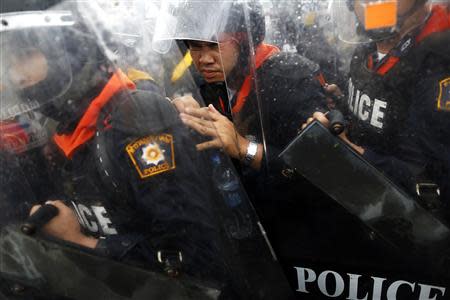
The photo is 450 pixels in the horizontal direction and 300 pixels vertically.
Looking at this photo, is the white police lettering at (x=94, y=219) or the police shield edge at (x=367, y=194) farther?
the white police lettering at (x=94, y=219)

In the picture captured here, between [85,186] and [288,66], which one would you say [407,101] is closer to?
[288,66]

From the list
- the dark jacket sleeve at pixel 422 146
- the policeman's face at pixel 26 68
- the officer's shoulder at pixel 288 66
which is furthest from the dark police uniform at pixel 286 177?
the policeman's face at pixel 26 68

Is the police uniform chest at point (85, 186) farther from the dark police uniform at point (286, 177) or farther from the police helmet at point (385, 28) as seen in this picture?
the police helmet at point (385, 28)

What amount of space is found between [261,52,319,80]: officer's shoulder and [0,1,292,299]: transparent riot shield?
29 centimetres

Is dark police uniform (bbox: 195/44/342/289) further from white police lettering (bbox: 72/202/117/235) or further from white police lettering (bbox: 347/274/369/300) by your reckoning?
white police lettering (bbox: 72/202/117/235)

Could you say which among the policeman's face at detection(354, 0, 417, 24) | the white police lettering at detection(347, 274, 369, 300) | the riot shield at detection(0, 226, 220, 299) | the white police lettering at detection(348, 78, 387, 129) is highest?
the policeman's face at detection(354, 0, 417, 24)

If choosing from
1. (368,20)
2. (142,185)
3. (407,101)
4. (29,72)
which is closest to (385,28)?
(368,20)

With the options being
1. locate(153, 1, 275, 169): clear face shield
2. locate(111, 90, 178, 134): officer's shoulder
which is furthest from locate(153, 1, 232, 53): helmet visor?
locate(111, 90, 178, 134): officer's shoulder

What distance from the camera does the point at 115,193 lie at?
46.1 inches

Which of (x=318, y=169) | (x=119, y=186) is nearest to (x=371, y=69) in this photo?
(x=318, y=169)

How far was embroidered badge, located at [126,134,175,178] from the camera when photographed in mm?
1080

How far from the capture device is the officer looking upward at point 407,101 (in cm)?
113

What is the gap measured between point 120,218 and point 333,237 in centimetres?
73

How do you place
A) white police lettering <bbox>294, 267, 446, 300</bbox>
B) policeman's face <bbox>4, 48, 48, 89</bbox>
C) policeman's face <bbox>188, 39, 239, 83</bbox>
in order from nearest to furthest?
policeman's face <bbox>4, 48, 48, 89</bbox>
white police lettering <bbox>294, 267, 446, 300</bbox>
policeman's face <bbox>188, 39, 239, 83</bbox>
